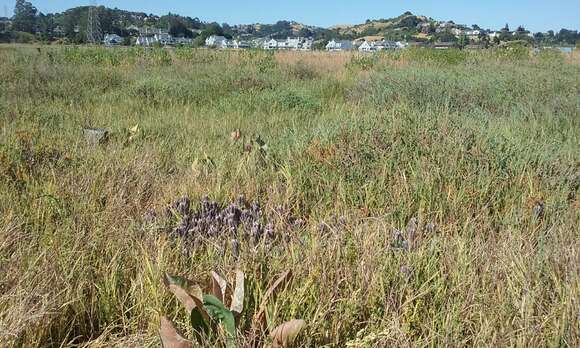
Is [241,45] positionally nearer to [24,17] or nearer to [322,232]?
[322,232]

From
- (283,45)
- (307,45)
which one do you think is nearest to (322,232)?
(283,45)

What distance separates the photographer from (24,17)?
52.7m

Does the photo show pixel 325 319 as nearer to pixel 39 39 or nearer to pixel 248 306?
pixel 248 306

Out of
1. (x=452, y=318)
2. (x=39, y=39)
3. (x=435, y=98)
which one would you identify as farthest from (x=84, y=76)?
(x=39, y=39)

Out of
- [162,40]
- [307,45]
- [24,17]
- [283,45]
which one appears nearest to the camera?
[162,40]

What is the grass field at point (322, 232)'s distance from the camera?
1780 mm

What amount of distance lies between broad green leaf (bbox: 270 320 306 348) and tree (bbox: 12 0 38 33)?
58.1 m

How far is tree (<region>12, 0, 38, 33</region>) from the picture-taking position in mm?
50812

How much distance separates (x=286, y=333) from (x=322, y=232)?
0.95 meters

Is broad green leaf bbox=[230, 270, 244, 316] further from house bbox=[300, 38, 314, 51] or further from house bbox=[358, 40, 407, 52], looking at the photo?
house bbox=[300, 38, 314, 51]

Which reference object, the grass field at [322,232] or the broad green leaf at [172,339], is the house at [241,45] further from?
the broad green leaf at [172,339]

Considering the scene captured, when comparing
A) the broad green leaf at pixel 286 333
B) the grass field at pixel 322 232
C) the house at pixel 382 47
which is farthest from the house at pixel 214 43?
the broad green leaf at pixel 286 333

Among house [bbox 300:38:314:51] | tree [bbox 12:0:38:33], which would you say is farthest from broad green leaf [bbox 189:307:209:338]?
tree [bbox 12:0:38:33]

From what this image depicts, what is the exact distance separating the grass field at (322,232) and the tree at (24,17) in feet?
176
